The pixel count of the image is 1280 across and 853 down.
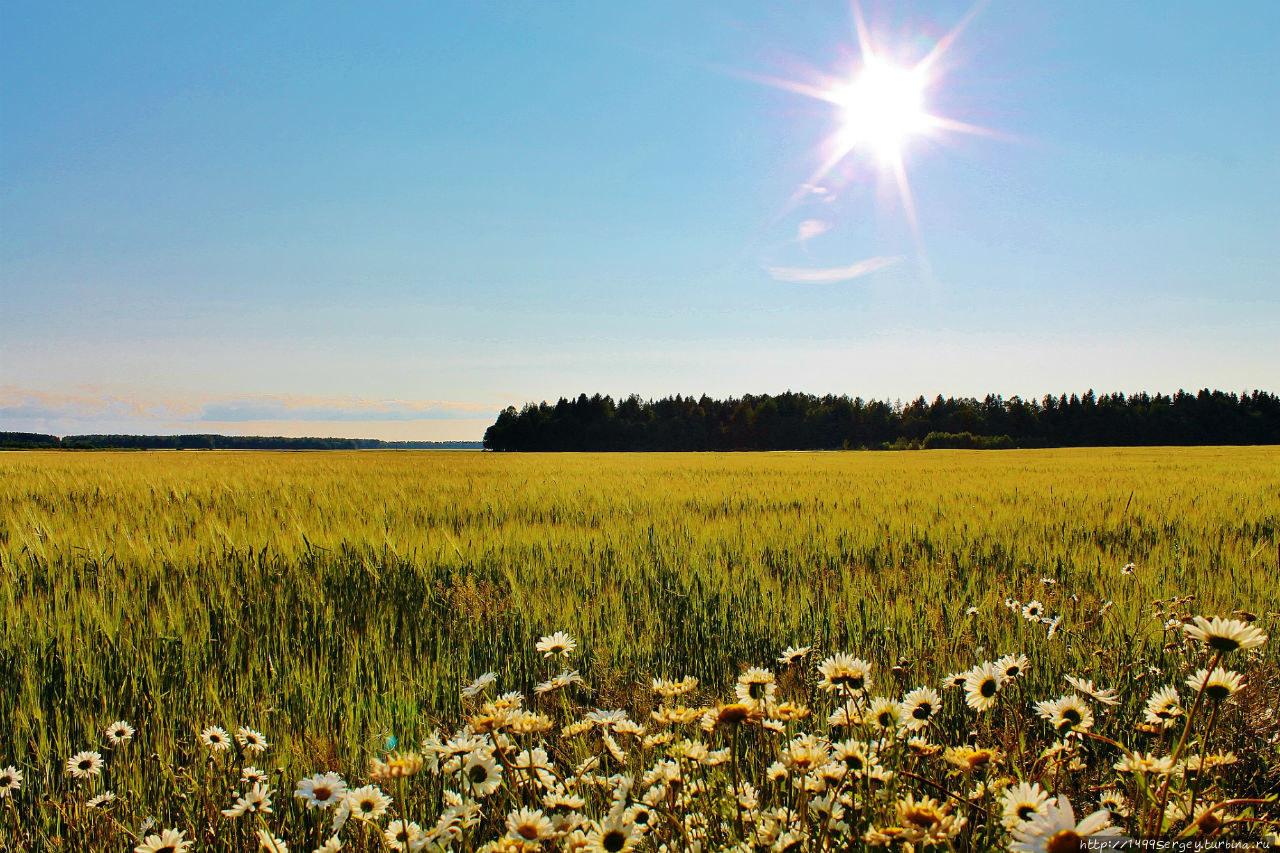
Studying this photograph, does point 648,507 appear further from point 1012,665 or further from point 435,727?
point 1012,665

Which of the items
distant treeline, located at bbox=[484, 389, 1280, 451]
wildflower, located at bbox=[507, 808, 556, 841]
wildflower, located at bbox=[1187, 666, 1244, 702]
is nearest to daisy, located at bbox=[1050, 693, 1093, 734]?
wildflower, located at bbox=[1187, 666, 1244, 702]

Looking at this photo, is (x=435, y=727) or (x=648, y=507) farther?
(x=648, y=507)

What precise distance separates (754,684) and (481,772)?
0.70m

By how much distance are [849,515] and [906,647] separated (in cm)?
390

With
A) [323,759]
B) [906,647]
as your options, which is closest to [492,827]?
[323,759]

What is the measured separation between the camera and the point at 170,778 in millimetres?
1919

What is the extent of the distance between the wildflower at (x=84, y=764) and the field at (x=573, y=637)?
64 mm

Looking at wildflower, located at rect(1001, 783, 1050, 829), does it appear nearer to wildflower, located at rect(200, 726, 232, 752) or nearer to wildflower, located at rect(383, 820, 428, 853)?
wildflower, located at rect(383, 820, 428, 853)

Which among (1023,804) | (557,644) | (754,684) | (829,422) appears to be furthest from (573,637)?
(829,422)

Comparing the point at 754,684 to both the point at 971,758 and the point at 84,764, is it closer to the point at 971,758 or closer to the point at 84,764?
the point at 971,758

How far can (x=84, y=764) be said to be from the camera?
6.04ft

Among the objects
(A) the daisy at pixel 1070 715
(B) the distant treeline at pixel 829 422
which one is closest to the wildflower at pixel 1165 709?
(A) the daisy at pixel 1070 715

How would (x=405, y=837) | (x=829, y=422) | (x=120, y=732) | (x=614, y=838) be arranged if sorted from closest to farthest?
(x=614, y=838)
(x=405, y=837)
(x=120, y=732)
(x=829, y=422)

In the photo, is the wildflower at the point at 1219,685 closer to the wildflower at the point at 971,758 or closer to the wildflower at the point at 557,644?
the wildflower at the point at 971,758
